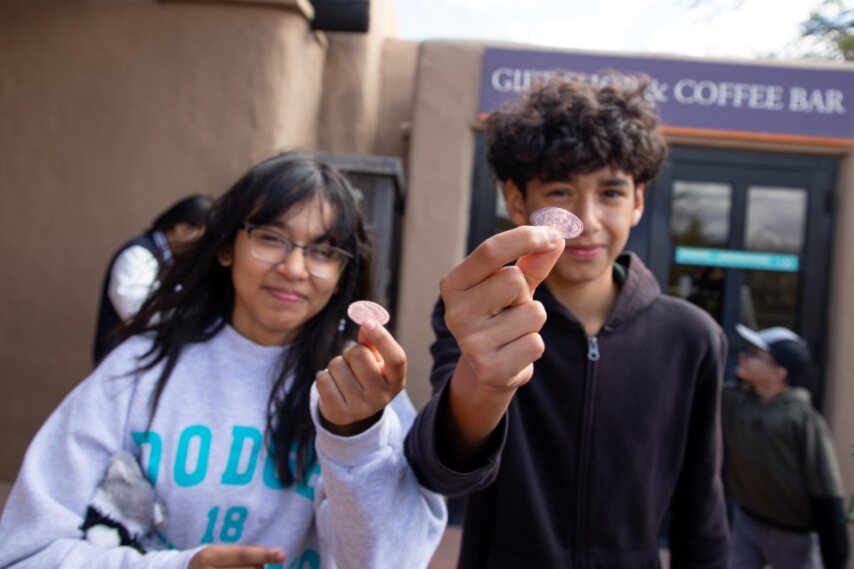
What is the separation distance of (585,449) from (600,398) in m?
0.12

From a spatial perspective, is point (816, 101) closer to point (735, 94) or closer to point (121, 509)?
point (735, 94)

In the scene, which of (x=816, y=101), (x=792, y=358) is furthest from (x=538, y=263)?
(x=816, y=101)

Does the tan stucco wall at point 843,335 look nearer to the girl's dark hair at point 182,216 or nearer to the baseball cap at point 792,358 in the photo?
the baseball cap at point 792,358

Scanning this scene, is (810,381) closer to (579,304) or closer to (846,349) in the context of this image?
(846,349)

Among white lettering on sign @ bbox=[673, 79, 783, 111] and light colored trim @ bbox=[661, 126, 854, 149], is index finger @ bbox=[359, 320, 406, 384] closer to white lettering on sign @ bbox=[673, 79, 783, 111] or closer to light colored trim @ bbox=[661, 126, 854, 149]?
Result: light colored trim @ bbox=[661, 126, 854, 149]

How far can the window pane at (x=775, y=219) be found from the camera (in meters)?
5.64

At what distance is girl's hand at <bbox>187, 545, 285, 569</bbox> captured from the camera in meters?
1.36

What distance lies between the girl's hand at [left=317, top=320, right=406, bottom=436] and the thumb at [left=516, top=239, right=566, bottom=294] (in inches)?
10.0

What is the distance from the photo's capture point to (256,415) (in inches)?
67.7

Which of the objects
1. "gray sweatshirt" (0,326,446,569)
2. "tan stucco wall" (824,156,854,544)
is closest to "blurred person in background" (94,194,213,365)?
"gray sweatshirt" (0,326,446,569)

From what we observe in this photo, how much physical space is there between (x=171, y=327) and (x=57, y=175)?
13.1 feet

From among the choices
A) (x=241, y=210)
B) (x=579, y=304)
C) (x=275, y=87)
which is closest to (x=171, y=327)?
(x=241, y=210)

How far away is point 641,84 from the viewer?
7.27ft

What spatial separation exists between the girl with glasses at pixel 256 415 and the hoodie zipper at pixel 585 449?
1.21 feet
